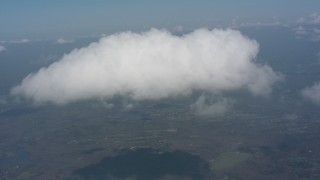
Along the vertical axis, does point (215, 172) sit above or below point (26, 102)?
below

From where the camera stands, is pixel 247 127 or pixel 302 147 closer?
pixel 302 147

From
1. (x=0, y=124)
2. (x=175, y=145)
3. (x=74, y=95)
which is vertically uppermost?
(x=74, y=95)

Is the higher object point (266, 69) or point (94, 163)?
point (266, 69)

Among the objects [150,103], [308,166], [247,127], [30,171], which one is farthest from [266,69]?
[30,171]

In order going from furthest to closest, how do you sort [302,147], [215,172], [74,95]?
[74,95], [302,147], [215,172]

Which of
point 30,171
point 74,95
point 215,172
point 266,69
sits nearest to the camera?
point 215,172

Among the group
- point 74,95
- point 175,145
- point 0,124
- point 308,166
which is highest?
point 74,95

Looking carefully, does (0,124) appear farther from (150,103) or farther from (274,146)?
(274,146)

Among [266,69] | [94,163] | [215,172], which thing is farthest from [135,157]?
[266,69]

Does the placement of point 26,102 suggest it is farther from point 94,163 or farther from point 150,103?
point 94,163
